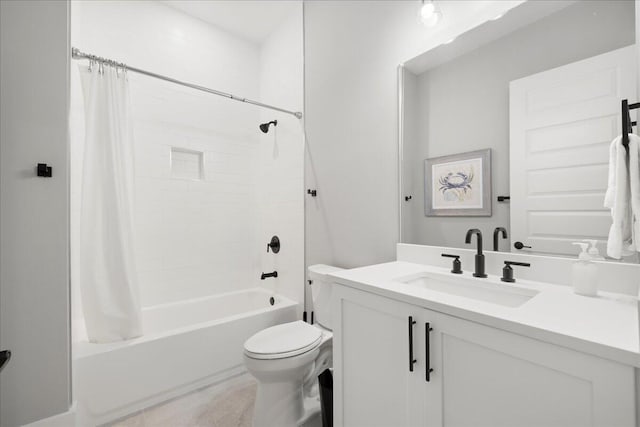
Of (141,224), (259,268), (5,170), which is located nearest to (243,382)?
(259,268)

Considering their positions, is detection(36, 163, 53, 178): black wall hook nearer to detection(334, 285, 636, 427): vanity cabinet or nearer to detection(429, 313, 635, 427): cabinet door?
detection(334, 285, 636, 427): vanity cabinet

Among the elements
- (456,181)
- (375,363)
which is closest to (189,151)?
(456,181)

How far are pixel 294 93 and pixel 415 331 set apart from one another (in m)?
2.21

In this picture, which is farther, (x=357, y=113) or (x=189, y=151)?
(x=189, y=151)

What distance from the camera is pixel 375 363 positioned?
1010 millimetres

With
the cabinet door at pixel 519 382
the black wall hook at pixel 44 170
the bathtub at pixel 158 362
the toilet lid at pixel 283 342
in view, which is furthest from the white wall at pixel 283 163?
the cabinet door at pixel 519 382

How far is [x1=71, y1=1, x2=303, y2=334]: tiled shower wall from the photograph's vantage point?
89.1 inches

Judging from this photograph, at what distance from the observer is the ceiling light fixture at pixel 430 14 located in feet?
4.53

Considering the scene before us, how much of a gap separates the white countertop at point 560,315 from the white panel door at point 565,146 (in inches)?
8.8

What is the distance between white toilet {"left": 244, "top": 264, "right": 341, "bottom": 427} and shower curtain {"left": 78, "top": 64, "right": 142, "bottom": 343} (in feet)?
2.82

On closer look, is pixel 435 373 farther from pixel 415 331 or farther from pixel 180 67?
pixel 180 67

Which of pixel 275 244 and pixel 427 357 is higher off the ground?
pixel 275 244

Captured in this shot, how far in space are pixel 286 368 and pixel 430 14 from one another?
184 centimetres

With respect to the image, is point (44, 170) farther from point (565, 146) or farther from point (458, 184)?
point (565, 146)
